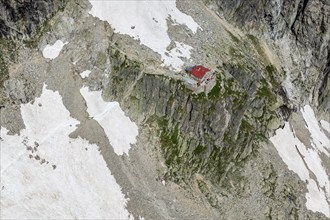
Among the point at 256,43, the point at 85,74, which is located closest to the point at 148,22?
the point at 85,74

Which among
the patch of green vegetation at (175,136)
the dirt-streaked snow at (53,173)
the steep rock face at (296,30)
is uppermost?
the steep rock face at (296,30)

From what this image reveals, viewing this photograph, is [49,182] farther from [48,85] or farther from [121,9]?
[121,9]

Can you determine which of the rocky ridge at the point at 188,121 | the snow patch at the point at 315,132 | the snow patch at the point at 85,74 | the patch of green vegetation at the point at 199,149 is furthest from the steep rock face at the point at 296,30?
the snow patch at the point at 85,74

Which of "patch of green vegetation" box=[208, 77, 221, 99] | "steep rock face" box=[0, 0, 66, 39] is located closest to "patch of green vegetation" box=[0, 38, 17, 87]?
"steep rock face" box=[0, 0, 66, 39]

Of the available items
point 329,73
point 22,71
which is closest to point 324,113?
point 329,73

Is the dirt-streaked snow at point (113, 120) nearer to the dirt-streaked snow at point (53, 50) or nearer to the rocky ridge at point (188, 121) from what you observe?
the rocky ridge at point (188, 121)

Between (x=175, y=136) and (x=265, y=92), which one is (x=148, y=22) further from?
(x=265, y=92)

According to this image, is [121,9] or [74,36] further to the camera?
[121,9]
